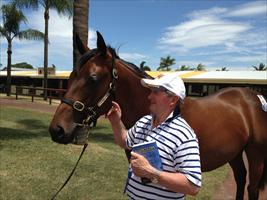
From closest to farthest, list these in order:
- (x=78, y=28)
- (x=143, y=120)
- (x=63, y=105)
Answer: (x=143, y=120), (x=63, y=105), (x=78, y=28)

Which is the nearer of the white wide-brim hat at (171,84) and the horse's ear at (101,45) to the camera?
the white wide-brim hat at (171,84)

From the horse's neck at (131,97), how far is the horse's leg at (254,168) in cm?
179

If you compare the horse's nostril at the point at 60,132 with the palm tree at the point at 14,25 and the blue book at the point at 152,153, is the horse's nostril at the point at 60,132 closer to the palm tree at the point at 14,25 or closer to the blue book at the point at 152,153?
the blue book at the point at 152,153

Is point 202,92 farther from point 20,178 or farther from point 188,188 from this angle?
point 188,188

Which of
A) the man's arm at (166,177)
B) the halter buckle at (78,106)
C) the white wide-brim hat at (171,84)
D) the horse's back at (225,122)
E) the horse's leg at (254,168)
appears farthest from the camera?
the horse's leg at (254,168)

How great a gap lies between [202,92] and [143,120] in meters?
31.7

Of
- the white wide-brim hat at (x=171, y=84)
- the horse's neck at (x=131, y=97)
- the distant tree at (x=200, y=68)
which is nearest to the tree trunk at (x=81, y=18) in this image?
the horse's neck at (x=131, y=97)

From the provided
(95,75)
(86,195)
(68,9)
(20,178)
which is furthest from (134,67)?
(68,9)

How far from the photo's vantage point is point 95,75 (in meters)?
3.42

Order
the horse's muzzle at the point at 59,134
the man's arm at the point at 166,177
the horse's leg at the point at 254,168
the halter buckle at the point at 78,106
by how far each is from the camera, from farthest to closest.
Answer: the horse's leg at the point at 254,168
the halter buckle at the point at 78,106
the horse's muzzle at the point at 59,134
the man's arm at the point at 166,177

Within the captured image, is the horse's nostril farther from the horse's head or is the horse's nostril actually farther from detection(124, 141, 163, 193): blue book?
detection(124, 141, 163, 193): blue book

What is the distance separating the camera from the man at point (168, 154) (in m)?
2.29

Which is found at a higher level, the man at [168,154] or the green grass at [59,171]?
the man at [168,154]

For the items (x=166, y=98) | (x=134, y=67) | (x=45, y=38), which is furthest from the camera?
(x=45, y=38)
